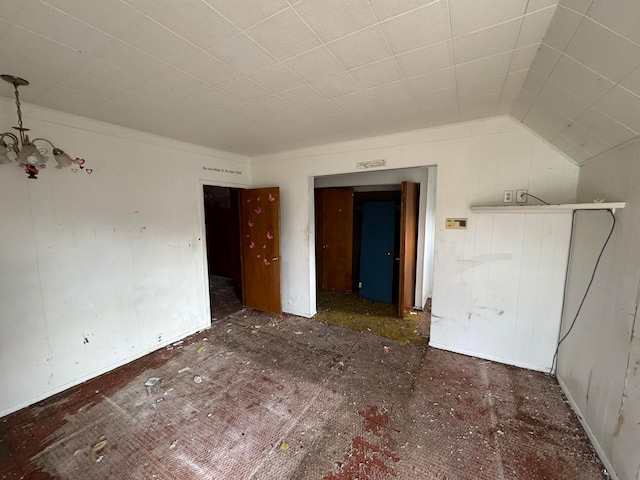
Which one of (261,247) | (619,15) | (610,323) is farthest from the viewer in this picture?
(261,247)

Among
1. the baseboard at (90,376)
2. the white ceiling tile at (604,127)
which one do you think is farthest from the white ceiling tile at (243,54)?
the baseboard at (90,376)

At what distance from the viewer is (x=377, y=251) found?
441 centimetres

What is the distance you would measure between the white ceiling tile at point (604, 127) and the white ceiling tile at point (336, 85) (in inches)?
58.7

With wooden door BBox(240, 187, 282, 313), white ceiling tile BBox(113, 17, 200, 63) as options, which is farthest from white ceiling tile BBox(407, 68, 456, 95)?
wooden door BBox(240, 187, 282, 313)

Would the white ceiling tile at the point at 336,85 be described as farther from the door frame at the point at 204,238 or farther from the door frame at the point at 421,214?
the door frame at the point at 204,238

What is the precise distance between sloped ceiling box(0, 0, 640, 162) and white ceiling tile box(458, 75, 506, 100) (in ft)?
0.05

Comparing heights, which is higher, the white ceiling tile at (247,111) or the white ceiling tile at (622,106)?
the white ceiling tile at (247,111)

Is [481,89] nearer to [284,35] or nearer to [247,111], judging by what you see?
[284,35]

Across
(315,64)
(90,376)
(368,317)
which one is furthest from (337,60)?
(90,376)

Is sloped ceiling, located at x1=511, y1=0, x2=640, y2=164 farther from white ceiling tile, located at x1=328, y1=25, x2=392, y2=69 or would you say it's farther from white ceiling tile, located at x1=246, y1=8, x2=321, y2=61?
white ceiling tile, located at x1=246, y1=8, x2=321, y2=61

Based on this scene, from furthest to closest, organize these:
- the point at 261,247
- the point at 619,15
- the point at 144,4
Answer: the point at 261,247 → the point at 144,4 → the point at 619,15

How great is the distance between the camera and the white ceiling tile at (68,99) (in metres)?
1.87

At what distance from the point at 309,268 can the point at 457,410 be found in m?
2.37

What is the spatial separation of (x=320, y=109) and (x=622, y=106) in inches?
Result: 75.0
